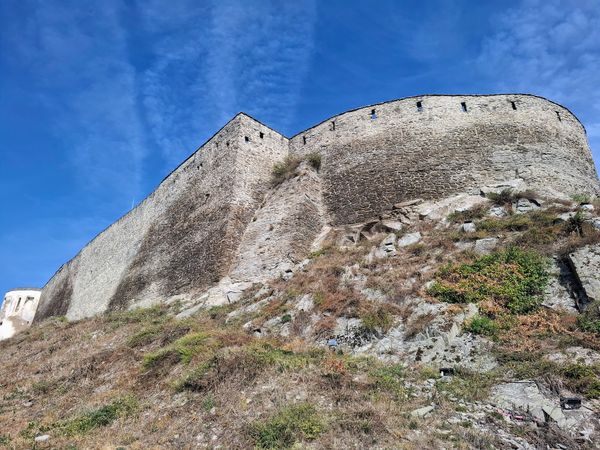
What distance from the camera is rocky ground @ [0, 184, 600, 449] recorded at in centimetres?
735

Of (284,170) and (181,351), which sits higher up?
(284,170)

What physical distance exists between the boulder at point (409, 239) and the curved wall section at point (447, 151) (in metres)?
3.16

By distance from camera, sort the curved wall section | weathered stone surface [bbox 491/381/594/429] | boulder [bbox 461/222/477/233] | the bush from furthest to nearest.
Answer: the curved wall section < boulder [bbox 461/222/477/233] < the bush < weathered stone surface [bbox 491/381/594/429]

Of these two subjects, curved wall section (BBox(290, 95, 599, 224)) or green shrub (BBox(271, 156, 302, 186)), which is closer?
curved wall section (BBox(290, 95, 599, 224))

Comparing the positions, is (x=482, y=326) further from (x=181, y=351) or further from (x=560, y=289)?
(x=181, y=351)

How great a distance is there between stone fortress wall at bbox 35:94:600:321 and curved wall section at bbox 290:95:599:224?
0.14ft

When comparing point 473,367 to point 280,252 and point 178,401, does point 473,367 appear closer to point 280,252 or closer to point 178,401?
point 178,401

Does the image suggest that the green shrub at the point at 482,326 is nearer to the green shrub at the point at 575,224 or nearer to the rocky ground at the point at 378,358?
the rocky ground at the point at 378,358

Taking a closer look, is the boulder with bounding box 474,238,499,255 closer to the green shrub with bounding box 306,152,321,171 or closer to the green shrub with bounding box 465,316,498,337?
the green shrub with bounding box 465,316,498,337

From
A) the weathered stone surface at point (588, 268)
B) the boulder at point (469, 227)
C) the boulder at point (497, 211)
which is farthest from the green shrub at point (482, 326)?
the boulder at point (497, 211)

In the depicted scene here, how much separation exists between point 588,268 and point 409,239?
5.40m

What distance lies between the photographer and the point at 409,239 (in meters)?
14.9

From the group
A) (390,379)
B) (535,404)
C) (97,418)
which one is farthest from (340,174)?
(535,404)

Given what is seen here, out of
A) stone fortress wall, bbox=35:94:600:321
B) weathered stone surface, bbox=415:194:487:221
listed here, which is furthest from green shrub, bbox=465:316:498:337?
stone fortress wall, bbox=35:94:600:321
